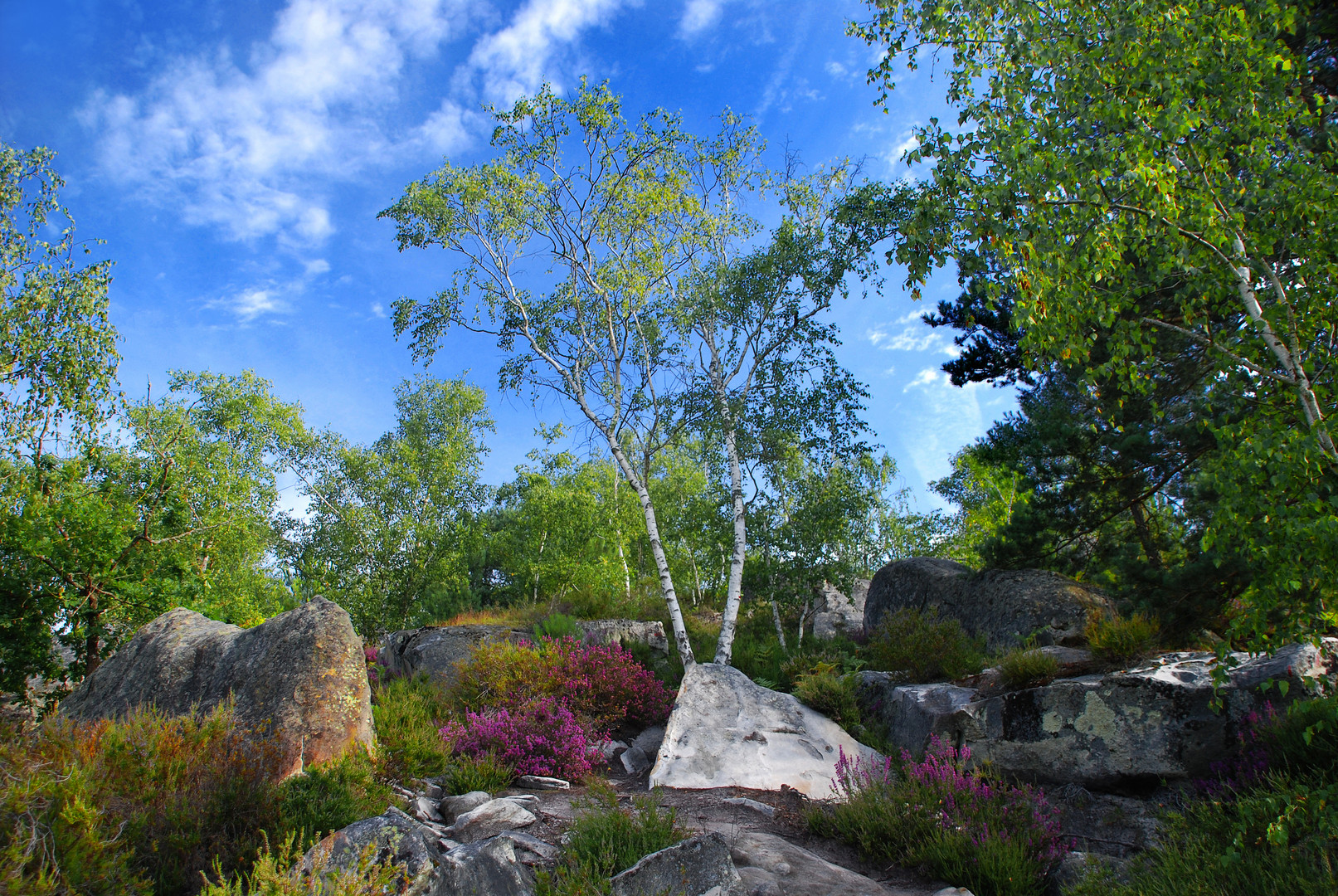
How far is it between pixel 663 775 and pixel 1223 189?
8.74 metres

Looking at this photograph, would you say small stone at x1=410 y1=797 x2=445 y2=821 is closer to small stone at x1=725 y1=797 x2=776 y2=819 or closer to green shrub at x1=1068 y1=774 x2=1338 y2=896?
small stone at x1=725 y1=797 x2=776 y2=819

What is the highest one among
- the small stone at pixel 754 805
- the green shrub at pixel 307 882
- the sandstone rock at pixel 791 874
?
the green shrub at pixel 307 882

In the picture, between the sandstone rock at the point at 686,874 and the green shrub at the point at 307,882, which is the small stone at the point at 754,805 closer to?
the sandstone rock at the point at 686,874

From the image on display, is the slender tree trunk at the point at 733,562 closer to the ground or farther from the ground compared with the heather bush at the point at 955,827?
farther from the ground

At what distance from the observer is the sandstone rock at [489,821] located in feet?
19.6

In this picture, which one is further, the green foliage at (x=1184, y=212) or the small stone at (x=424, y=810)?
the small stone at (x=424, y=810)

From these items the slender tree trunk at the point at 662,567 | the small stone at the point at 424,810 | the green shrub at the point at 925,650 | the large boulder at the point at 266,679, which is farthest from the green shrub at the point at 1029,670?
the large boulder at the point at 266,679

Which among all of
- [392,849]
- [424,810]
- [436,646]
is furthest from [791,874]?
[436,646]

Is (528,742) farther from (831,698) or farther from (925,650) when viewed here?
(925,650)

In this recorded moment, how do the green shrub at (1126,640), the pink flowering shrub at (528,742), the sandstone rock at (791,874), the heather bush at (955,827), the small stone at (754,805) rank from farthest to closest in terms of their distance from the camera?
the pink flowering shrub at (528,742)
the green shrub at (1126,640)
the small stone at (754,805)
the heather bush at (955,827)
the sandstone rock at (791,874)

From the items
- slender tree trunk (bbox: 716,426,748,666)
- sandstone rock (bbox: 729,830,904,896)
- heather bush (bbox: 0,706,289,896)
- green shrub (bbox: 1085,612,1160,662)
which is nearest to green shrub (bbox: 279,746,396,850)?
heather bush (bbox: 0,706,289,896)

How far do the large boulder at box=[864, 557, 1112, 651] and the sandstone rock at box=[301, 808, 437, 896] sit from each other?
9.80m

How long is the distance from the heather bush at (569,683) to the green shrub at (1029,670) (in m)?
5.87

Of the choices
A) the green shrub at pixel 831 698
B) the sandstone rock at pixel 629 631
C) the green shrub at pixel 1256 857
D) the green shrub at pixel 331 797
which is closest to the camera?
the green shrub at pixel 1256 857
